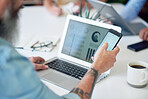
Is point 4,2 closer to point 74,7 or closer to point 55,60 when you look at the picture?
point 55,60

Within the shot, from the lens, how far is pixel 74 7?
2055 mm

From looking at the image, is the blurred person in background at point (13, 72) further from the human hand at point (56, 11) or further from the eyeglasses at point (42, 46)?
the human hand at point (56, 11)

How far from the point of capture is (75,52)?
1299 mm

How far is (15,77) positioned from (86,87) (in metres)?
0.33

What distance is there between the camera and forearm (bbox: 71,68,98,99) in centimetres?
84

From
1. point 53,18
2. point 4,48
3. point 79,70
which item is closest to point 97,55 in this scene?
point 79,70

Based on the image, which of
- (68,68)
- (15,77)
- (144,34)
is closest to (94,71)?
(68,68)

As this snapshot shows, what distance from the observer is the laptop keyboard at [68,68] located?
3.75ft

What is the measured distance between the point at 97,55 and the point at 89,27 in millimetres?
284

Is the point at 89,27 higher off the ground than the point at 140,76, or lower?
higher

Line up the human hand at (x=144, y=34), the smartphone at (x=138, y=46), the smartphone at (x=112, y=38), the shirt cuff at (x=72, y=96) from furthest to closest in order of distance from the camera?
Answer: 1. the human hand at (x=144, y=34)
2. the smartphone at (x=138, y=46)
3. the smartphone at (x=112, y=38)
4. the shirt cuff at (x=72, y=96)

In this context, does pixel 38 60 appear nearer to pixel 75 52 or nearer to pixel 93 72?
pixel 75 52

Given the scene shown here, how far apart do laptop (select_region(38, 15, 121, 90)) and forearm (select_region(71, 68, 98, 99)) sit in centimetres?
19

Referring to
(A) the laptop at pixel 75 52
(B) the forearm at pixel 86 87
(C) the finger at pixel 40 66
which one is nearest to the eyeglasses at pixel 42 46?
(A) the laptop at pixel 75 52
